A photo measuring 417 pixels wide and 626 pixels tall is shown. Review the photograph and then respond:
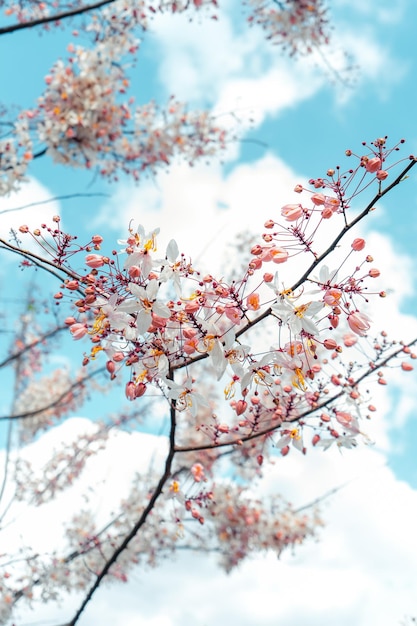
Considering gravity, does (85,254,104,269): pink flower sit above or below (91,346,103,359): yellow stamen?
above

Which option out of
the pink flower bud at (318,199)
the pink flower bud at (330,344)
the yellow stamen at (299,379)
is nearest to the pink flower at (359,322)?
the pink flower bud at (330,344)

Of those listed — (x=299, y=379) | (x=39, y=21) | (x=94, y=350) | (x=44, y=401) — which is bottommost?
(x=299, y=379)

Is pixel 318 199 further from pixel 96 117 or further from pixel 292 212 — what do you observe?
pixel 96 117

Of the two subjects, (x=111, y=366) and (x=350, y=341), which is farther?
(x=350, y=341)

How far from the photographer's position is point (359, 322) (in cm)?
142

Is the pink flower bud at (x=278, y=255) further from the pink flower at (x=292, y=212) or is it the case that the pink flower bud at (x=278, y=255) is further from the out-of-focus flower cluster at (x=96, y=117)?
the out-of-focus flower cluster at (x=96, y=117)

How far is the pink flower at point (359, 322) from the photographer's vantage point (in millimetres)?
1422

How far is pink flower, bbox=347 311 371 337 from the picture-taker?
4.66 ft

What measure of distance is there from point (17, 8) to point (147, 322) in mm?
4257

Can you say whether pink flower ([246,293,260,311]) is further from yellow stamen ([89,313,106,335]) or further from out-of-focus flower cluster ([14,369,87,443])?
out-of-focus flower cluster ([14,369,87,443])

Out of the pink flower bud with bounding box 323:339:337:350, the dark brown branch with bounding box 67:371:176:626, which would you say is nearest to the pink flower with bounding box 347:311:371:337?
the pink flower bud with bounding box 323:339:337:350

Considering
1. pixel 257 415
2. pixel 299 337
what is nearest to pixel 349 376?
pixel 257 415

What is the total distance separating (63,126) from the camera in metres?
4.02

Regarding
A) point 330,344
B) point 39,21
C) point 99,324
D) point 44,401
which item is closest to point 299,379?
point 330,344
